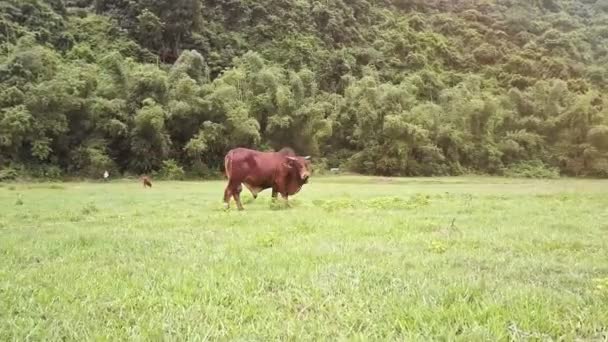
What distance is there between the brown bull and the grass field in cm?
532

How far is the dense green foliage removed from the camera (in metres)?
35.5

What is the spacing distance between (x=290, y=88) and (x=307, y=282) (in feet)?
139

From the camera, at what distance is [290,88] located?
46750 millimetres

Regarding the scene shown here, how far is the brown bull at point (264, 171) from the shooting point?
15359 millimetres

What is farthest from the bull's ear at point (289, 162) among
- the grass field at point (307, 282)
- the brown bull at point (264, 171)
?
the grass field at point (307, 282)

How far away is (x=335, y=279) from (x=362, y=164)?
1686 inches

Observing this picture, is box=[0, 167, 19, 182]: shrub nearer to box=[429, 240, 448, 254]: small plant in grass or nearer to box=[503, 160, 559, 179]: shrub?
box=[429, 240, 448, 254]: small plant in grass

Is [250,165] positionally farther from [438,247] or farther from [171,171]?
[171,171]

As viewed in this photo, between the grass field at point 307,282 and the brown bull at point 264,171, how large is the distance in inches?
210

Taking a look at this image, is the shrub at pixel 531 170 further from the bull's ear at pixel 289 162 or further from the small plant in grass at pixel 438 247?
the small plant in grass at pixel 438 247

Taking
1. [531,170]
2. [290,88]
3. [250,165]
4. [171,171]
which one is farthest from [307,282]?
[531,170]

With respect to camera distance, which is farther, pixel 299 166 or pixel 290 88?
pixel 290 88

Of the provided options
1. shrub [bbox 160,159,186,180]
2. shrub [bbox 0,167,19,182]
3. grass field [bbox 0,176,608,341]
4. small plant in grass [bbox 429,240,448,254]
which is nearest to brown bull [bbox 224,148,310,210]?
grass field [bbox 0,176,608,341]

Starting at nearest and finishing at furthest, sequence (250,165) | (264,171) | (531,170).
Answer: (250,165)
(264,171)
(531,170)
